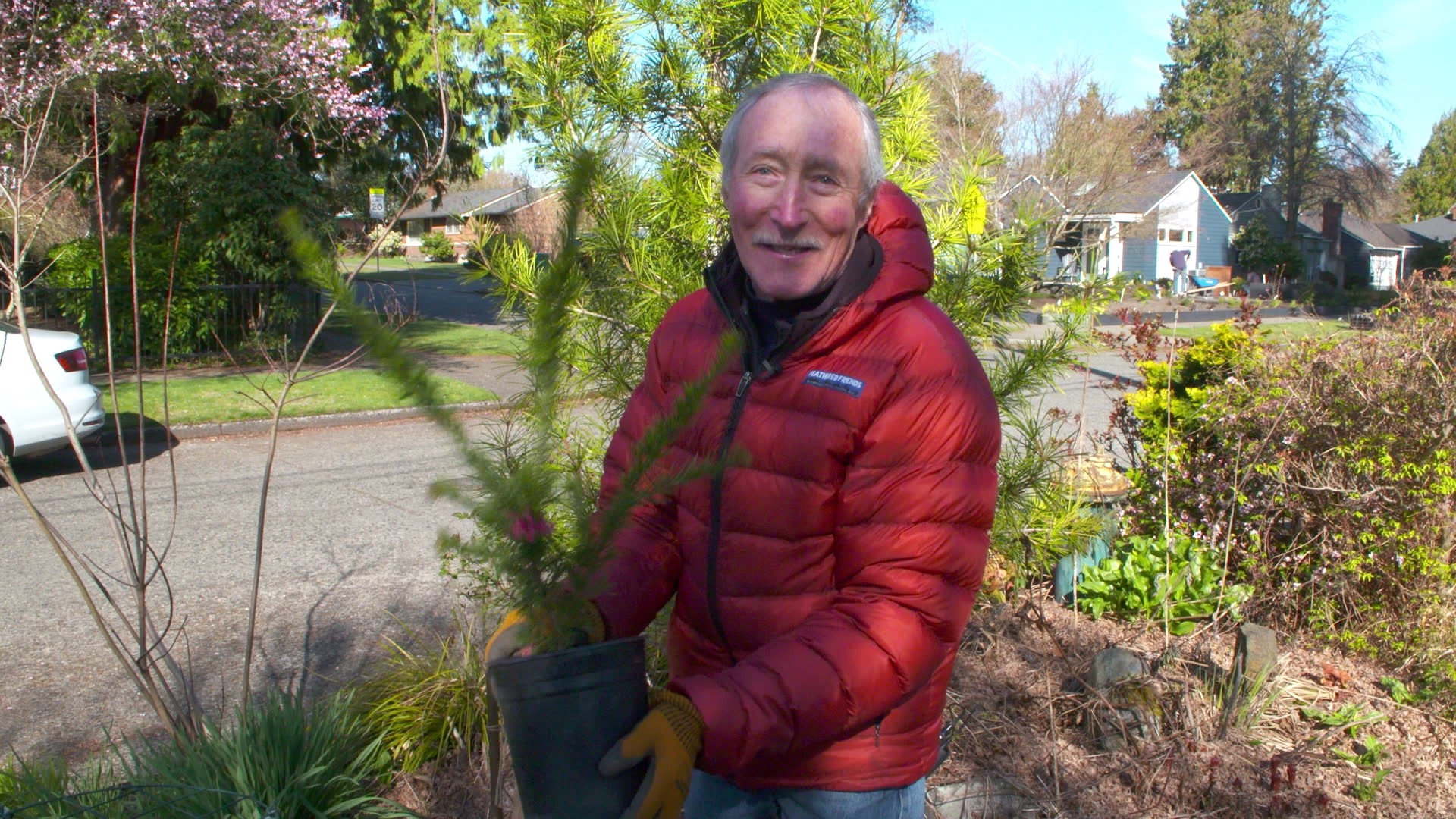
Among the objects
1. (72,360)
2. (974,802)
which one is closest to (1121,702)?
(974,802)

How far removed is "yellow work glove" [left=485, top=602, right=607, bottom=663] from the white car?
7654mm

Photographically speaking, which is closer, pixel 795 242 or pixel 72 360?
pixel 795 242

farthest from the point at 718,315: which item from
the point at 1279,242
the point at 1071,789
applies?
the point at 1279,242

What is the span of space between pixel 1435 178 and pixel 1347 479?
9207 cm

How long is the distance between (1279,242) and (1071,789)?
162ft

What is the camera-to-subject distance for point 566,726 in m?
1.21

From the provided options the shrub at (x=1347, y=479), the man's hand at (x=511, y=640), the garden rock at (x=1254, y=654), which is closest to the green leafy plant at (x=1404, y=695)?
the shrub at (x=1347, y=479)

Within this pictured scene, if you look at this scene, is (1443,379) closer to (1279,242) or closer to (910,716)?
(910,716)

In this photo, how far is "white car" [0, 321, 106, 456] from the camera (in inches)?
307

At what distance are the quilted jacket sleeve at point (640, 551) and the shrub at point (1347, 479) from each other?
3.17 metres

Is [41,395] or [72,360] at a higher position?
[72,360]

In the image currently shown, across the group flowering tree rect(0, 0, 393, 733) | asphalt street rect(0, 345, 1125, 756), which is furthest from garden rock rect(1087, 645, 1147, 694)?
flowering tree rect(0, 0, 393, 733)

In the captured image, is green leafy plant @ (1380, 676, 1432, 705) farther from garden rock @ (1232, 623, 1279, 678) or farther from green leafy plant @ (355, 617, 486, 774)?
green leafy plant @ (355, 617, 486, 774)

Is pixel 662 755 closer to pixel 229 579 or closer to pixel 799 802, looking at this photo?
pixel 799 802
